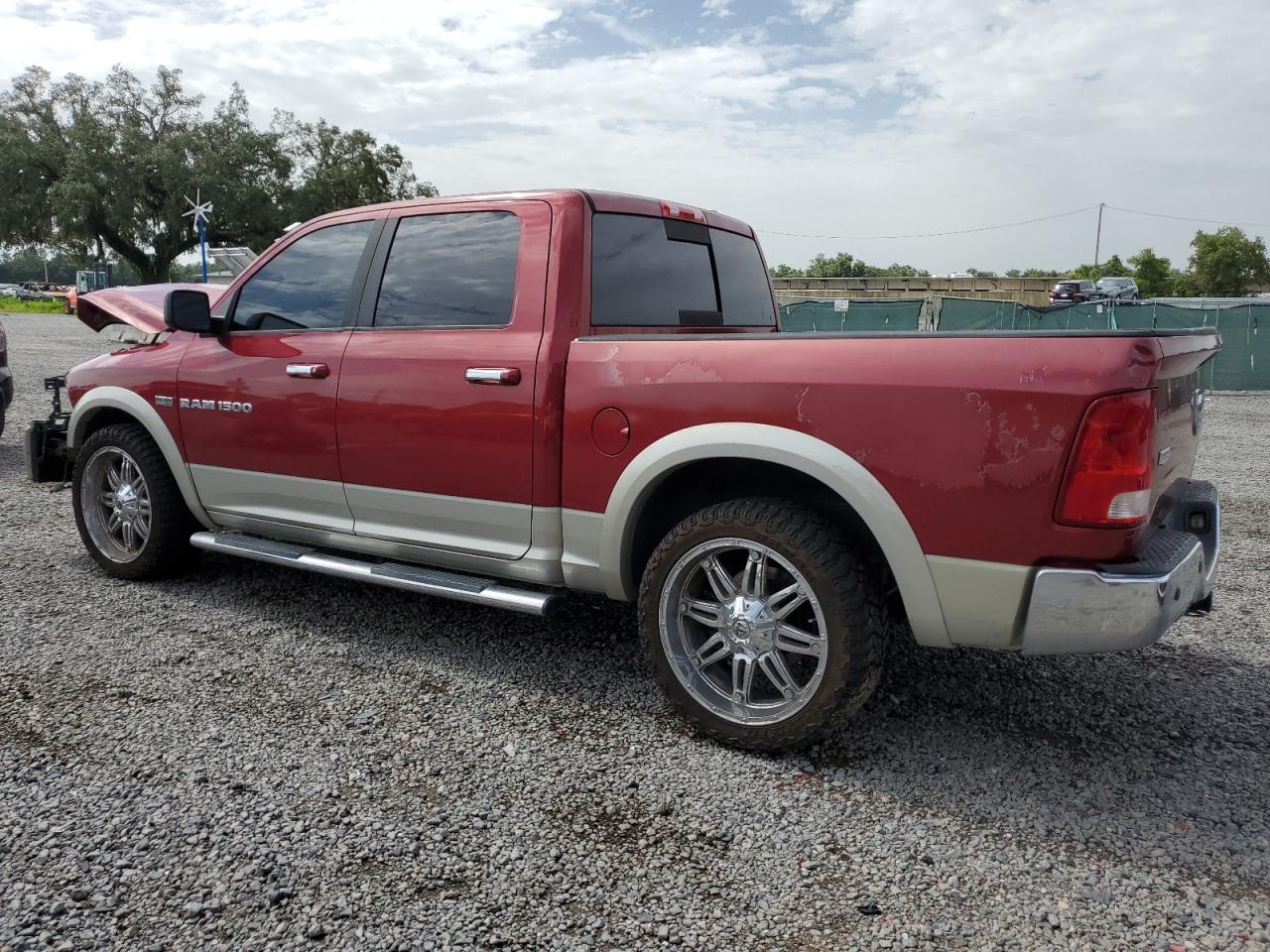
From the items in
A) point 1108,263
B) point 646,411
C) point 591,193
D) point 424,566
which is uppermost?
point 1108,263

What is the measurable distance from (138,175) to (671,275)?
5365 centimetres

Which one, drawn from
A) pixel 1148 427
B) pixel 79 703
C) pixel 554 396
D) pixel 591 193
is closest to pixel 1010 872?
pixel 1148 427

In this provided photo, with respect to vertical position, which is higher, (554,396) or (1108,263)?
(1108,263)

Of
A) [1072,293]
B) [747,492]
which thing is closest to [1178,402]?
[747,492]

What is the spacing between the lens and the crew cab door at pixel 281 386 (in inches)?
164

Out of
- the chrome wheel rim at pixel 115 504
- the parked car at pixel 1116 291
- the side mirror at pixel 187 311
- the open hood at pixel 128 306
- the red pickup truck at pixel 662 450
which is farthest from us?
the parked car at pixel 1116 291

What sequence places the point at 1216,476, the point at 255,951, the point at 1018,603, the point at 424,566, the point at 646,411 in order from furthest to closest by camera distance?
the point at 1216,476
the point at 424,566
the point at 646,411
the point at 1018,603
the point at 255,951

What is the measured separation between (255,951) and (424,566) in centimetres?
210

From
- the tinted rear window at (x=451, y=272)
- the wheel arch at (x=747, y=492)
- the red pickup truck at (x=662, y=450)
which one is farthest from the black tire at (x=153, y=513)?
the wheel arch at (x=747, y=492)

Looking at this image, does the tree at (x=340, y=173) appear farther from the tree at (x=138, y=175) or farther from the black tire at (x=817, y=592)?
the black tire at (x=817, y=592)

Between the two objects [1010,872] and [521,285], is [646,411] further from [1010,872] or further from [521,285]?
[1010,872]

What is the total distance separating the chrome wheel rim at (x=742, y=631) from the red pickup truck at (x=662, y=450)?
11 millimetres

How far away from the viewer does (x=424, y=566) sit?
4215 millimetres

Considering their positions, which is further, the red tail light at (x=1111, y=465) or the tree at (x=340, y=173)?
the tree at (x=340, y=173)
